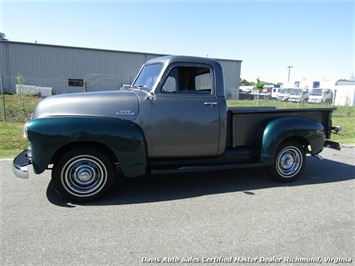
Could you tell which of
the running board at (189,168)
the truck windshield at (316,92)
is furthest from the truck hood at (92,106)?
the truck windshield at (316,92)

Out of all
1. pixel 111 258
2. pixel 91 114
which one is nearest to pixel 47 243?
pixel 111 258

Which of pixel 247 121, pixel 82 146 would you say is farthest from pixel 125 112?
pixel 247 121

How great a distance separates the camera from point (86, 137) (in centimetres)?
383

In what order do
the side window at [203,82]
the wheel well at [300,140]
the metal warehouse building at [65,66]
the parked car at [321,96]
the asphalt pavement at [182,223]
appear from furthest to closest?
1. the parked car at [321,96]
2. the metal warehouse building at [65,66]
3. the wheel well at [300,140]
4. the side window at [203,82]
5. the asphalt pavement at [182,223]

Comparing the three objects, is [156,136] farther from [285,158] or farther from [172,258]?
[285,158]

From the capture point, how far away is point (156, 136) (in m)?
4.30

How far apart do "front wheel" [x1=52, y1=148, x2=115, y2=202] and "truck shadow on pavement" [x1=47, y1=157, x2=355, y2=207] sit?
153 millimetres

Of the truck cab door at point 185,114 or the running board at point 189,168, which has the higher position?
the truck cab door at point 185,114

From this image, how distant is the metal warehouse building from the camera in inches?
1093

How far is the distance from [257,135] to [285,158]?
28.1 inches

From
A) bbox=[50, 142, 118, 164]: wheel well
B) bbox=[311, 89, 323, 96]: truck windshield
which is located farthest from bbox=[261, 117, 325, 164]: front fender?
bbox=[311, 89, 323, 96]: truck windshield

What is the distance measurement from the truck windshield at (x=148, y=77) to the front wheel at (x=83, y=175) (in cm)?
139

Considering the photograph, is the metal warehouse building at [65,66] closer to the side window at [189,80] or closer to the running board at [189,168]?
the side window at [189,80]

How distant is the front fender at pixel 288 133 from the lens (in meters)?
4.78
